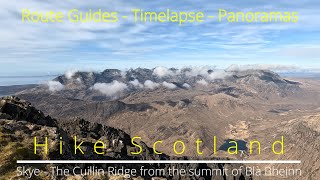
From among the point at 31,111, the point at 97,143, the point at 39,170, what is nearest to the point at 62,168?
the point at 39,170

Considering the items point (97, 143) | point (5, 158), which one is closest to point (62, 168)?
point (5, 158)

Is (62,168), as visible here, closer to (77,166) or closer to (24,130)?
(77,166)

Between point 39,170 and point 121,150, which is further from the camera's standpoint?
point 121,150

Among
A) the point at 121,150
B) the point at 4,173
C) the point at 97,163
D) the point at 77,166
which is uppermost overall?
the point at 4,173

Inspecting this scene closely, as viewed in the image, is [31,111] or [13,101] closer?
[13,101]

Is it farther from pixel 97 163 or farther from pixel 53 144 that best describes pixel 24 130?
pixel 97 163

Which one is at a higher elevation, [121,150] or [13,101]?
[13,101]

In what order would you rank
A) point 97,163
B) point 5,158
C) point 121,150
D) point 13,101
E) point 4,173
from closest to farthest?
point 4,173, point 5,158, point 97,163, point 13,101, point 121,150

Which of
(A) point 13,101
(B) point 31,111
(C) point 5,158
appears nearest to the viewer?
(C) point 5,158

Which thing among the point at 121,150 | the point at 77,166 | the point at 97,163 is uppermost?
the point at 77,166
